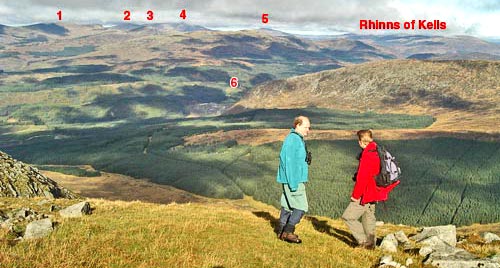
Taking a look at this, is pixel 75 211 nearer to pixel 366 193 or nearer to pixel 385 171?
pixel 366 193

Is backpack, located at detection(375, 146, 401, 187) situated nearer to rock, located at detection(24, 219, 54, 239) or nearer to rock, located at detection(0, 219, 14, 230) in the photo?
rock, located at detection(24, 219, 54, 239)

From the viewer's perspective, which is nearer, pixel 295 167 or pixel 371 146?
pixel 371 146

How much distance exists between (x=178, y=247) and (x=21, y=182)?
1160 inches

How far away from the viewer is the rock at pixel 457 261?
51.0 feet

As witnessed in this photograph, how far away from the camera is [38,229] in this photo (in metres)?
16.8

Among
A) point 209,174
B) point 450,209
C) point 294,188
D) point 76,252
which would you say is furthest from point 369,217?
point 209,174

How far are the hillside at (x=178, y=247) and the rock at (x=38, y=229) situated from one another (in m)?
0.38

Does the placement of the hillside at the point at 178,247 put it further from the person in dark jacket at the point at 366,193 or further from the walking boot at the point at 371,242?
the person in dark jacket at the point at 366,193

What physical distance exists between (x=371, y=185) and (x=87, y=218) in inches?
520

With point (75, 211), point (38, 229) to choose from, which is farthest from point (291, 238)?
point (75, 211)

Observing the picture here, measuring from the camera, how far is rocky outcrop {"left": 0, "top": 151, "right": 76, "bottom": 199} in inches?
1486

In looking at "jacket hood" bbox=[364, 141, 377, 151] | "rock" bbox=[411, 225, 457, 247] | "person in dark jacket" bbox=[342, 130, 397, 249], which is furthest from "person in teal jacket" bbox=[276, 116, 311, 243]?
"rock" bbox=[411, 225, 457, 247]

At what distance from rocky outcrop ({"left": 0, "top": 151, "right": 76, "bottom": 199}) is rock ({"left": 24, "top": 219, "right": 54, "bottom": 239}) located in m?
22.0

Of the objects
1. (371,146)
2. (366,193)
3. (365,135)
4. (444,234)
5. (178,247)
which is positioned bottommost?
(444,234)
